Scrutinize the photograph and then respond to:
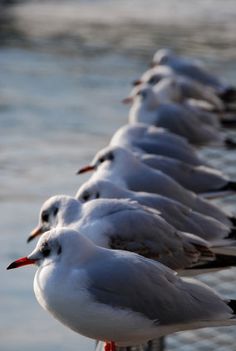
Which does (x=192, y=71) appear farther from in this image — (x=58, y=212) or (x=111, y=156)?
(x=58, y=212)

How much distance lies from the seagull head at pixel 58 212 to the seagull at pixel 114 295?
0.77 m

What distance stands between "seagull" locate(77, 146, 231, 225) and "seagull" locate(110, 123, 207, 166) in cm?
85

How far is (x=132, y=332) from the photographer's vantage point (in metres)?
4.88

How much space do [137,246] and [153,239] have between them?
0.26 feet

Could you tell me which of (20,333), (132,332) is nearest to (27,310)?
(20,333)

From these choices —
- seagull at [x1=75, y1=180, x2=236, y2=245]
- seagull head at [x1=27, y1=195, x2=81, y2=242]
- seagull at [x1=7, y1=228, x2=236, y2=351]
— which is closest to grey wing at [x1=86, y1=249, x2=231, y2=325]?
seagull at [x1=7, y1=228, x2=236, y2=351]

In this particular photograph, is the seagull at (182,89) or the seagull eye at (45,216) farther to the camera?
the seagull at (182,89)

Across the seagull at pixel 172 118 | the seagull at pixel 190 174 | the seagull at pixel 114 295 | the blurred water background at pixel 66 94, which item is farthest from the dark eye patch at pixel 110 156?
the seagull at pixel 172 118

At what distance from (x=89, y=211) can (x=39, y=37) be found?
1218 centimetres

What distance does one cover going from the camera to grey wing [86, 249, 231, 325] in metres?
4.83

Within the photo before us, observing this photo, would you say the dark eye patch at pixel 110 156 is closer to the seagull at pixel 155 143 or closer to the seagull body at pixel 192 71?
the seagull at pixel 155 143

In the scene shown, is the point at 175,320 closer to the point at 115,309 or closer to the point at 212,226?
the point at 115,309

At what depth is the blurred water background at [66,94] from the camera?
6.27 m

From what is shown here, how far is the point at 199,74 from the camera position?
13.2 metres
